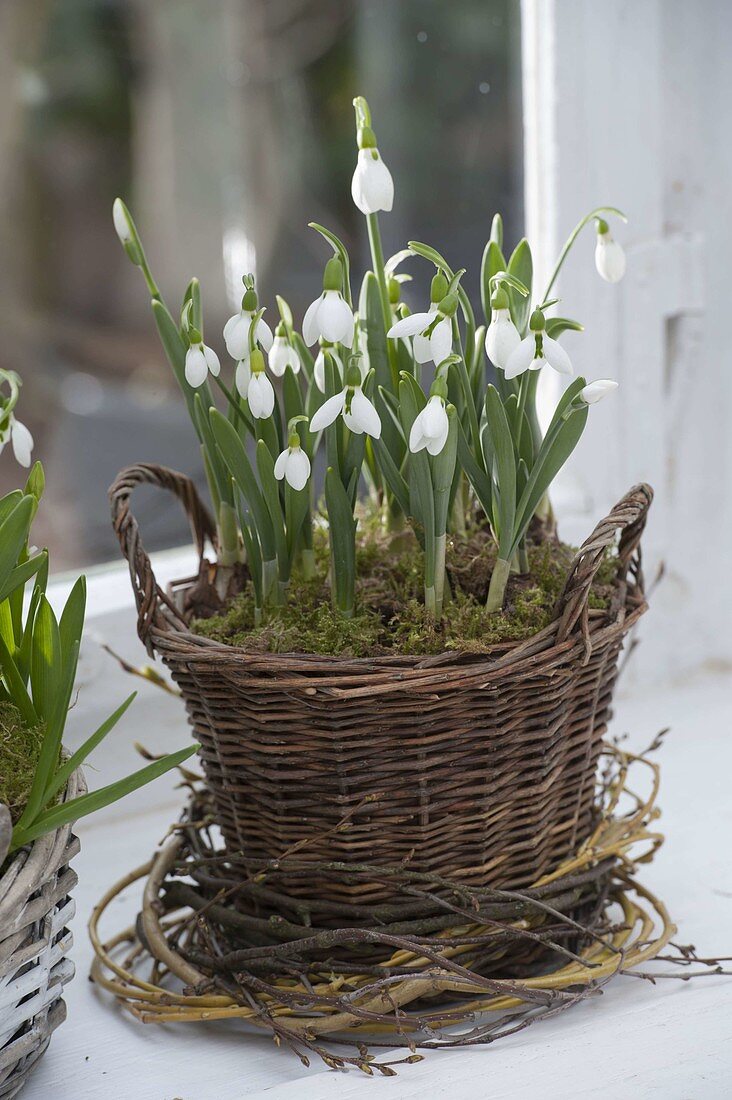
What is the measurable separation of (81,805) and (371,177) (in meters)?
0.35

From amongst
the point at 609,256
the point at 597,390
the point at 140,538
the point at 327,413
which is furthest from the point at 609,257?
the point at 140,538

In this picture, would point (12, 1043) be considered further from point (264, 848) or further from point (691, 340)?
point (691, 340)

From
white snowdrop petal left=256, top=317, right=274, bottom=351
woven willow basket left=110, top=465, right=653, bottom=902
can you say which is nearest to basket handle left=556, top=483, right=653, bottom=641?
woven willow basket left=110, top=465, right=653, bottom=902

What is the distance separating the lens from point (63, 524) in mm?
1122

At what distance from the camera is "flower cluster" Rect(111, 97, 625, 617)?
1.80 feet

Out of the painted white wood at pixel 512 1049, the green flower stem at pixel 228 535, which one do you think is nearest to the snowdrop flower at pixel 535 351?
the green flower stem at pixel 228 535

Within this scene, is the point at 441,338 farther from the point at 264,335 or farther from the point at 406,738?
the point at 406,738

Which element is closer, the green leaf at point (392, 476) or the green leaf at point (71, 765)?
the green leaf at point (71, 765)

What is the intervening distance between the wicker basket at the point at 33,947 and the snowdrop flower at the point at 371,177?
34 centimetres

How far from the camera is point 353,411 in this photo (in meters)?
0.54

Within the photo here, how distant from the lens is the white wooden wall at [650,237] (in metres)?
1.01

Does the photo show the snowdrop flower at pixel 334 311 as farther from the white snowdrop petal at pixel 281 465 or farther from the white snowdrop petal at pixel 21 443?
the white snowdrop petal at pixel 21 443

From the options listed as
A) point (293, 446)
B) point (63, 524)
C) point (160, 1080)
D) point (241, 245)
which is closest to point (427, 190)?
point (241, 245)

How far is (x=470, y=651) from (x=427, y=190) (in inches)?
30.8
